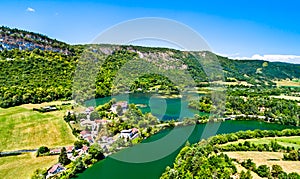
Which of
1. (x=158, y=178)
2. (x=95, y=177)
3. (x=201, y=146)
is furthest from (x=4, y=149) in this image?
(x=201, y=146)

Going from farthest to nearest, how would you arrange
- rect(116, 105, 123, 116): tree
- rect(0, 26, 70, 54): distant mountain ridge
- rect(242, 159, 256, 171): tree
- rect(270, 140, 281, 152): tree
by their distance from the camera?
rect(0, 26, 70, 54): distant mountain ridge → rect(116, 105, 123, 116): tree → rect(270, 140, 281, 152): tree → rect(242, 159, 256, 171): tree

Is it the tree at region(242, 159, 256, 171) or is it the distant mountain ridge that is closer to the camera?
the tree at region(242, 159, 256, 171)

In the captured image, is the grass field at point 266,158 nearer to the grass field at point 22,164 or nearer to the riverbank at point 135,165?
the riverbank at point 135,165

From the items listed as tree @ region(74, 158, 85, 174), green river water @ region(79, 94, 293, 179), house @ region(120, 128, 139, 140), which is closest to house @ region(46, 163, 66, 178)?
tree @ region(74, 158, 85, 174)

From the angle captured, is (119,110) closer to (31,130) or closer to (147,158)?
(31,130)

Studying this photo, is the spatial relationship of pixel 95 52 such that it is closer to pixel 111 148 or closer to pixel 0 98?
pixel 0 98

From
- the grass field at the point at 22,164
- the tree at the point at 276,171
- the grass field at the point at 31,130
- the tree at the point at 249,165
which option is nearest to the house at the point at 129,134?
the grass field at the point at 31,130

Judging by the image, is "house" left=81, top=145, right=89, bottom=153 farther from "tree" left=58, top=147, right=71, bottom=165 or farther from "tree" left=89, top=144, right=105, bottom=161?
"tree" left=58, top=147, right=71, bottom=165
